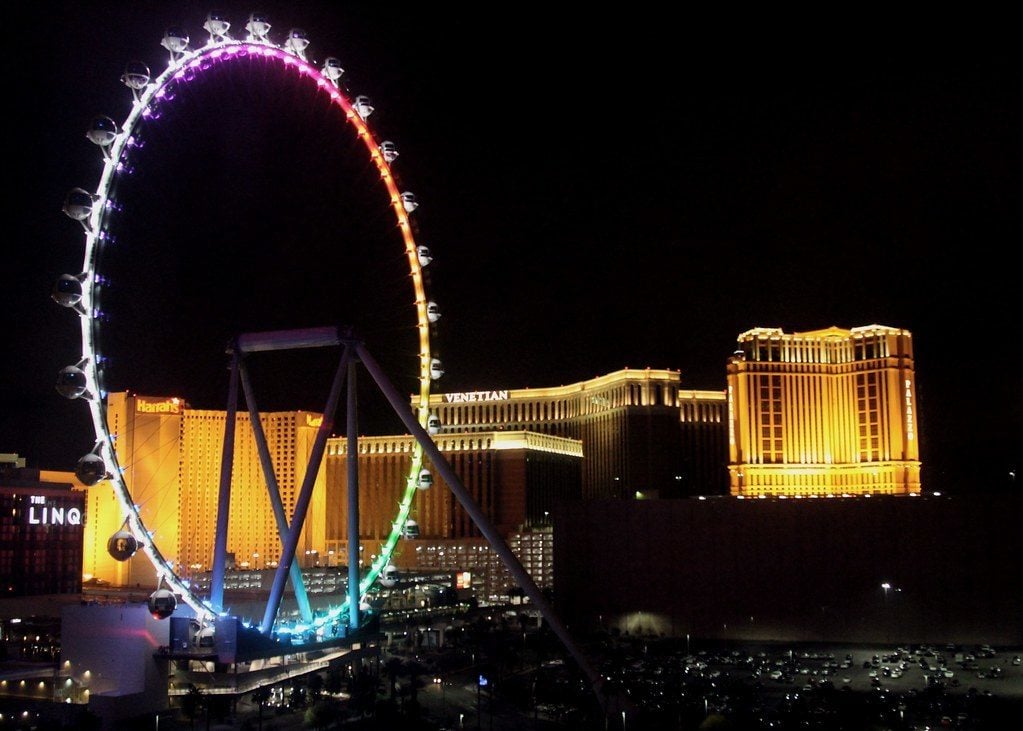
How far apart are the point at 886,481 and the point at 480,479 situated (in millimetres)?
33541

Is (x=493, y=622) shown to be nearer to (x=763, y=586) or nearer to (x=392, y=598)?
(x=392, y=598)

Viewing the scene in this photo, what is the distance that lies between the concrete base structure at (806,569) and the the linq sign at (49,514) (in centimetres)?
4321

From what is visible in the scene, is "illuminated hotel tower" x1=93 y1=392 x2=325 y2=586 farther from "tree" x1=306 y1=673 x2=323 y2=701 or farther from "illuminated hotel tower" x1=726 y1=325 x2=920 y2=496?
"tree" x1=306 y1=673 x2=323 y2=701

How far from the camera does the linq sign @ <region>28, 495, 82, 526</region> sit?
9031cm

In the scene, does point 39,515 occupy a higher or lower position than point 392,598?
higher

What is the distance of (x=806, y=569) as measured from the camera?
66812 mm

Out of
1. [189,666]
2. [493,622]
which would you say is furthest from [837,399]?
[189,666]

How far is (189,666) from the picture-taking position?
128 ft

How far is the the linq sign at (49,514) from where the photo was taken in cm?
9031

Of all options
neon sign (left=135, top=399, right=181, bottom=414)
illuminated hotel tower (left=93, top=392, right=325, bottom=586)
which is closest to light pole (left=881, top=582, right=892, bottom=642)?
illuminated hotel tower (left=93, top=392, right=325, bottom=586)

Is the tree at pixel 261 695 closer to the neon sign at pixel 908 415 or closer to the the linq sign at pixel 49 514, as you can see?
the the linq sign at pixel 49 514

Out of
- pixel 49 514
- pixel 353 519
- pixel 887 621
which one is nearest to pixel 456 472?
pixel 49 514

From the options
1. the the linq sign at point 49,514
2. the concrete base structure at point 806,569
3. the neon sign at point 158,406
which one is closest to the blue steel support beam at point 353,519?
the concrete base structure at point 806,569

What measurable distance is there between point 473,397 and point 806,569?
5467 cm
